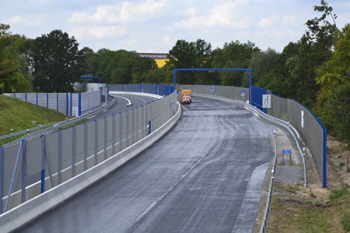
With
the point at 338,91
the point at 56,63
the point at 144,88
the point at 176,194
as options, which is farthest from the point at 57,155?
the point at 56,63

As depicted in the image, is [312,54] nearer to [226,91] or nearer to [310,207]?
[226,91]

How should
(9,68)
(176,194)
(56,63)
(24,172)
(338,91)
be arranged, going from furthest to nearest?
(56,63) → (9,68) → (338,91) → (176,194) → (24,172)

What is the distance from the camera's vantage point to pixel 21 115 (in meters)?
55.5

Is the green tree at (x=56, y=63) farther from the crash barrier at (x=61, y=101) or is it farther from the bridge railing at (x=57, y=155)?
the bridge railing at (x=57, y=155)

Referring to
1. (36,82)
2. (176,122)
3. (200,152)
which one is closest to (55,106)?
(176,122)

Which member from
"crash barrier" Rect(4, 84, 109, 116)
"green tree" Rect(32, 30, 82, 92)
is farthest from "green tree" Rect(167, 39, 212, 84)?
"crash barrier" Rect(4, 84, 109, 116)

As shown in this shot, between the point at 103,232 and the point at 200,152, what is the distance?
57.0 ft

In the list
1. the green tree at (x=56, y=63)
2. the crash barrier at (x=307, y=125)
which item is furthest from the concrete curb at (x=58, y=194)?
the green tree at (x=56, y=63)

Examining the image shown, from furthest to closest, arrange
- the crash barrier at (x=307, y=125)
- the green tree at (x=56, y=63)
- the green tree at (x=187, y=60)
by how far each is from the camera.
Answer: the green tree at (x=187, y=60) → the green tree at (x=56, y=63) → the crash barrier at (x=307, y=125)

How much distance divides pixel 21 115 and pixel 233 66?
104 meters

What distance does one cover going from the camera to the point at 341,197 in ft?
65.9

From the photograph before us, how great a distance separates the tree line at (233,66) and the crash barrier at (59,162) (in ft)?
60.1

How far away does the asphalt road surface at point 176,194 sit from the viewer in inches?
632

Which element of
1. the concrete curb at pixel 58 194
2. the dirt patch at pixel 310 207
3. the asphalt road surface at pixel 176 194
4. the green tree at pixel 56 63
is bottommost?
the dirt patch at pixel 310 207
